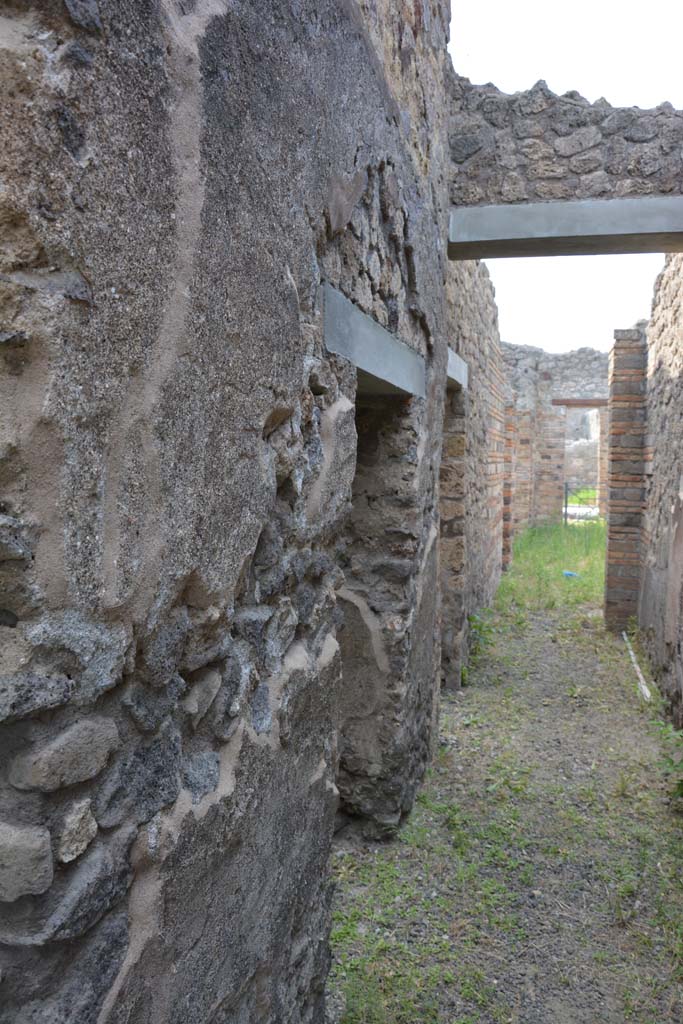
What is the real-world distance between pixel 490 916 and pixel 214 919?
1910mm

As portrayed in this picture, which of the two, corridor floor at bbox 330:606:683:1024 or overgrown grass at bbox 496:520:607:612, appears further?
overgrown grass at bbox 496:520:607:612

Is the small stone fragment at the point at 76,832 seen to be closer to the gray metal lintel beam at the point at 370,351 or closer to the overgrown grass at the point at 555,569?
the gray metal lintel beam at the point at 370,351

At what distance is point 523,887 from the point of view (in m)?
3.02

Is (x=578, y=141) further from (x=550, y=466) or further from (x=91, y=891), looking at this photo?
(x=550, y=466)

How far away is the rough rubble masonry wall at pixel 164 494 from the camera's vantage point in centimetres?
86

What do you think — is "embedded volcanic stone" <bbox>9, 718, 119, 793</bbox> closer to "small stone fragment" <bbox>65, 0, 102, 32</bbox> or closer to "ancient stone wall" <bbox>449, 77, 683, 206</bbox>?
"small stone fragment" <bbox>65, 0, 102, 32</bbox>

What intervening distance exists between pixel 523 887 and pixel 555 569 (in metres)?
7.51

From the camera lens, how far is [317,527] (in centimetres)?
178

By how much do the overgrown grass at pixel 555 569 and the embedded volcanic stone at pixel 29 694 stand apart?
6949 millimetres

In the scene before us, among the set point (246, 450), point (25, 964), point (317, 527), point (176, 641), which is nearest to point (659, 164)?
point (317, 527)

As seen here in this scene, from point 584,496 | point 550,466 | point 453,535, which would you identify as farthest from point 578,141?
point 584,496

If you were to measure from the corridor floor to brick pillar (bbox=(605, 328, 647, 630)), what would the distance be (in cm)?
217

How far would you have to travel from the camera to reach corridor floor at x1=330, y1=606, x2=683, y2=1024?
242 centimetres

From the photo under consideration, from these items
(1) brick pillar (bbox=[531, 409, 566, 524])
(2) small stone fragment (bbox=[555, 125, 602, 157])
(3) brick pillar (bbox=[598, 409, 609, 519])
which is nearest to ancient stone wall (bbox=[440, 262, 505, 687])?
(2) small stone fragment (bbox=[555, 125, 602, 157])
